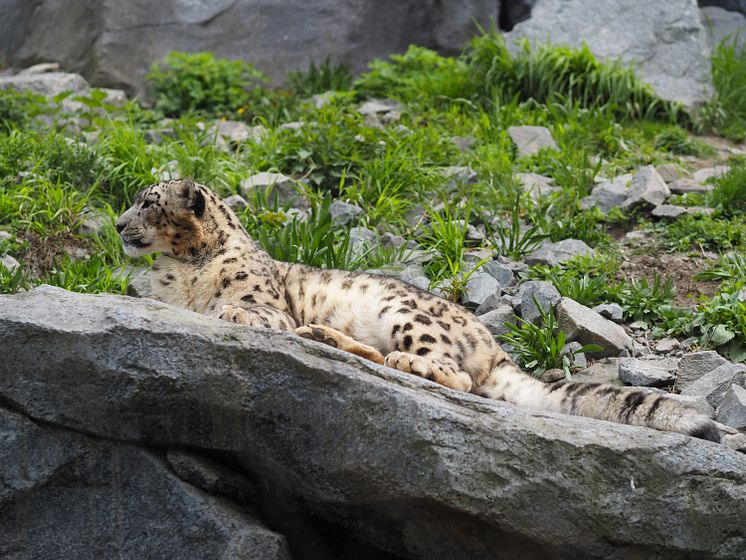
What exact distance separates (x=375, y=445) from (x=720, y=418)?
201cm

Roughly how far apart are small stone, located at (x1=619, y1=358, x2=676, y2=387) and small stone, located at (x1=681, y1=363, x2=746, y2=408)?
153mm

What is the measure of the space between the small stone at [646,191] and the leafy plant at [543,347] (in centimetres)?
246

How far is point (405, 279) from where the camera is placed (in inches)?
264

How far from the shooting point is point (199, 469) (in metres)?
3.94

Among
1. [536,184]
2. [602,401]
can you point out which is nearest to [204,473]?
[602,401]

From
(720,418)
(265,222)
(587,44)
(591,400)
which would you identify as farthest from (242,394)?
(587,44)

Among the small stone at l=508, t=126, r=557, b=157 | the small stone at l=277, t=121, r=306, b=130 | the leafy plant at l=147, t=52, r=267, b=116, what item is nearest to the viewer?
the small stone at l=277, t=121, r=306, b=130

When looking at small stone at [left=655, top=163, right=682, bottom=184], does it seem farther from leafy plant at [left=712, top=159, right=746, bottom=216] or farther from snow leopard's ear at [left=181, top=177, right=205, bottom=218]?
snow leopard's ear at [left=181, top=177, right=205, bottom=218]

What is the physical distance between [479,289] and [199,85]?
4818mm

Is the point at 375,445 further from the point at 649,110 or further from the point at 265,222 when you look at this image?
the point at 649,110

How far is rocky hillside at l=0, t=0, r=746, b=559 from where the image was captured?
3.74 metres

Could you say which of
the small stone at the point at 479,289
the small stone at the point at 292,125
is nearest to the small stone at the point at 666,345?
the small stone at the point at 479,289

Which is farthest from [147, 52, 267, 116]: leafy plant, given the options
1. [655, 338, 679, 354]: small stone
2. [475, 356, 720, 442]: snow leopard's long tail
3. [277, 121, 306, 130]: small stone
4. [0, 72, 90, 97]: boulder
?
[475, 356, 720, 442]: snow leopard's long tail

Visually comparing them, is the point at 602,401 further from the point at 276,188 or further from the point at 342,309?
the point at 276,188
